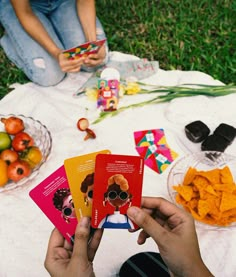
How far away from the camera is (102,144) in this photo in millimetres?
1912

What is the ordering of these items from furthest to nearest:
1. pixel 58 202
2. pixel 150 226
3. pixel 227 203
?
pixel 227 203
pixel 58 202
pixel 150 226

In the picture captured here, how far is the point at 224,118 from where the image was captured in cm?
195

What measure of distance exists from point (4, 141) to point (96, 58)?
0.75 m

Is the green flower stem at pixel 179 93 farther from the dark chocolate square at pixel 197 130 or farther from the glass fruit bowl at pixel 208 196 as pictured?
the glass fruit bowl at pixel 208 196

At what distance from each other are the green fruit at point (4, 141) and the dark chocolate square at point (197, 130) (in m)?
0.88

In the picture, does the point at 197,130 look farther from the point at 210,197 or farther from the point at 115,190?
the point at 115,190

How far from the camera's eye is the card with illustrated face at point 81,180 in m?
1.27

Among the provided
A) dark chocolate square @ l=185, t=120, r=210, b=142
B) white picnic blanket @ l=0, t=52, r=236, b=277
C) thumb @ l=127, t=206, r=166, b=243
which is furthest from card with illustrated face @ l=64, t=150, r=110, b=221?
dark chocolate square @ l=185, t=120, r=210, b=142

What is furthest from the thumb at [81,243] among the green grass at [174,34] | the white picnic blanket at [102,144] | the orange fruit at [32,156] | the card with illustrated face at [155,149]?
the green grass at [174,34]

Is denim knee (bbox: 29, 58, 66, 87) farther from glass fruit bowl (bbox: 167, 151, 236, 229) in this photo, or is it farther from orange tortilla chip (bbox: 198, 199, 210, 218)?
orange tortilla chip (bbox: 198, 199, 210, 218)

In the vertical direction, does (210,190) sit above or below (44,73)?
below

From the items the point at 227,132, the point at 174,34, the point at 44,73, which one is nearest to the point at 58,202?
the point at 227,132

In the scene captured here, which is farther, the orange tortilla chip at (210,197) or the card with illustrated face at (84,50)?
the card with illustrated face at (84,50)

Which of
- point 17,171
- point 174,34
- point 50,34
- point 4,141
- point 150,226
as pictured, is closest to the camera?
point 150,226
